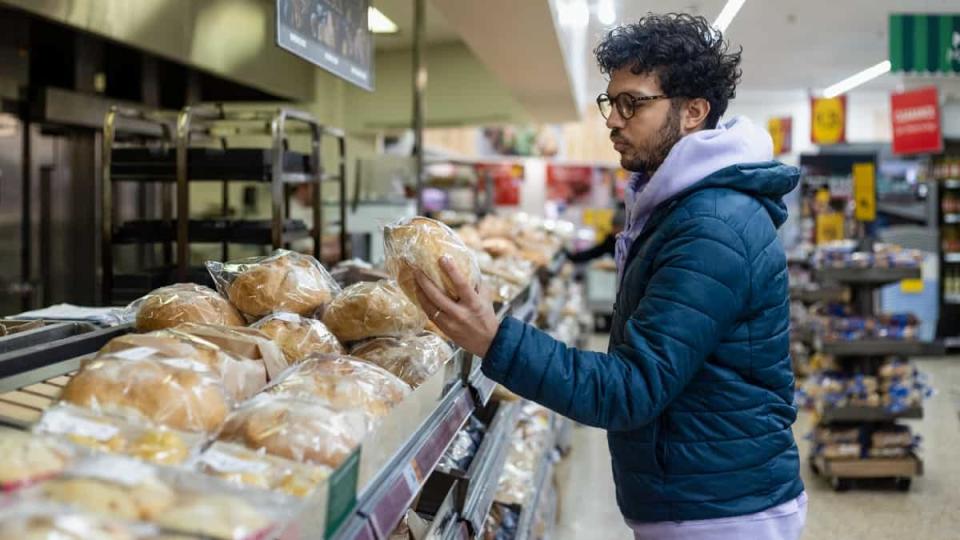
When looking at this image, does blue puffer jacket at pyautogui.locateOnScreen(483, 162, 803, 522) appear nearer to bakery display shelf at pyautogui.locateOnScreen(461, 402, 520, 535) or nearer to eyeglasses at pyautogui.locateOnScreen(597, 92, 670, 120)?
eyeglasses at pyautogui.locateOnScreen(597, 92, 670, 120)

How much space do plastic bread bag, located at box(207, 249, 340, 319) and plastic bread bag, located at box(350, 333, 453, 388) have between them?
176mm

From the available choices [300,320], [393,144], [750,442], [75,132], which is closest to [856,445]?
[750,442]

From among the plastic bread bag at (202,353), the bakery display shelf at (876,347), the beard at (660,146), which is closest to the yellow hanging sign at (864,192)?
the bakery display shelf at (876,347)

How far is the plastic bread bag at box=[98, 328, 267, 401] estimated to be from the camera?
1285 mm

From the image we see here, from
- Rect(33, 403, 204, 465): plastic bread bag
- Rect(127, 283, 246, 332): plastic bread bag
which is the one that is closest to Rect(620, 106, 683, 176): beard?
Rect(127, 283, 246, 332): plastic bread bag

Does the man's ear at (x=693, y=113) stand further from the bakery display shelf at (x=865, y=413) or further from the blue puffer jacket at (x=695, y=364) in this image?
the bakery display shelf at (x=865, y=413)

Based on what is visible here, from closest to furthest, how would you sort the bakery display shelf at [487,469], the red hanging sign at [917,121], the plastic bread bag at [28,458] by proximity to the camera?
the plastic bread bag at [28,458] < the bakery display shelf at [487,469] < the red hanging sign at [917,121]

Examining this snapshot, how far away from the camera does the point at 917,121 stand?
10.7m

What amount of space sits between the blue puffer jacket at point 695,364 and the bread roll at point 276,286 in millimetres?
584

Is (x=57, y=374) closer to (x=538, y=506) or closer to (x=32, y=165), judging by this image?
(x=538, y=506)

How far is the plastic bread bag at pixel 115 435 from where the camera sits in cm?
98

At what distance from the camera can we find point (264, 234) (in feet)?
11.3

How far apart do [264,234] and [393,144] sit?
28.5ft

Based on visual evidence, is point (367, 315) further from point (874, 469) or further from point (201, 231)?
point (874, 469)
